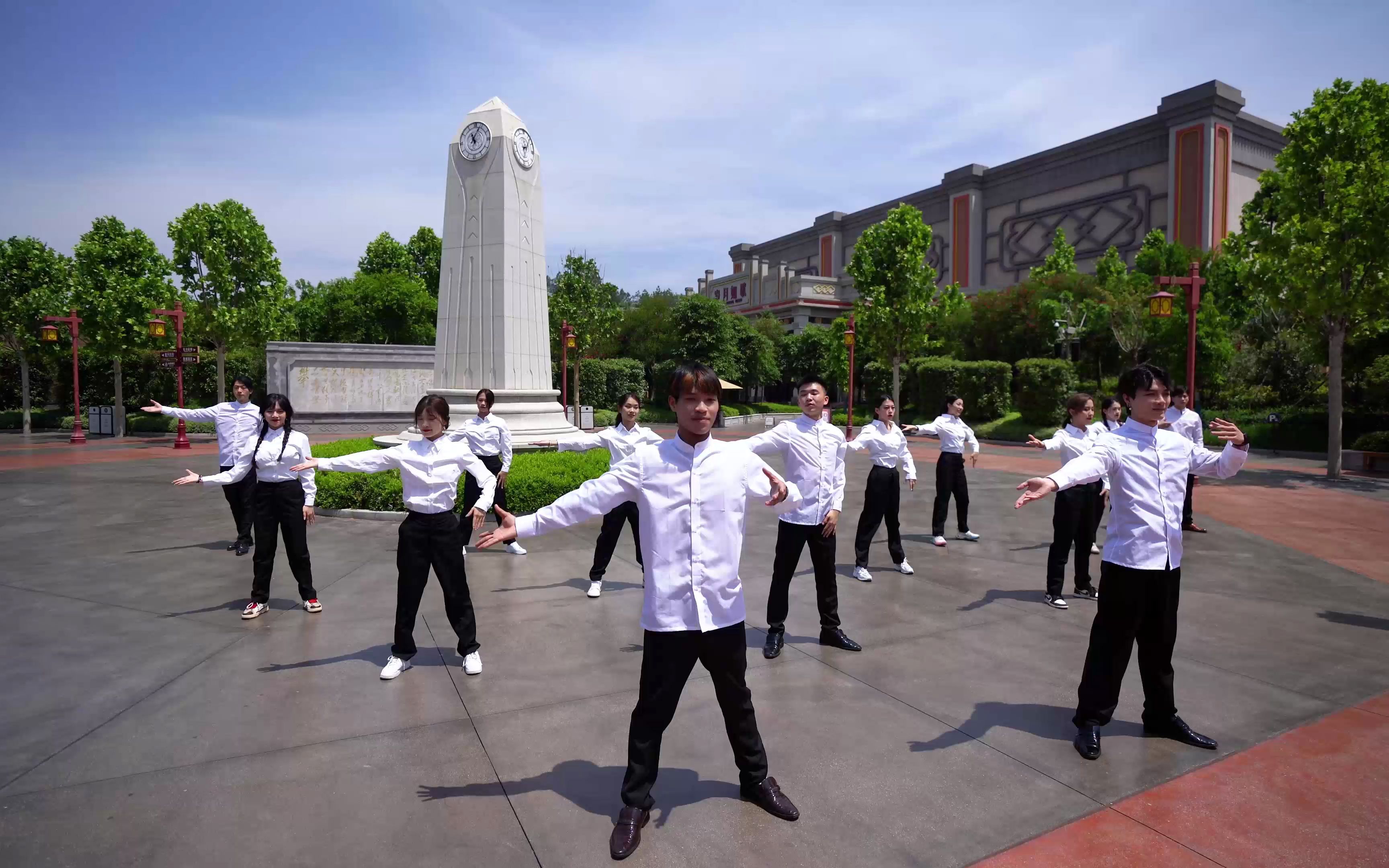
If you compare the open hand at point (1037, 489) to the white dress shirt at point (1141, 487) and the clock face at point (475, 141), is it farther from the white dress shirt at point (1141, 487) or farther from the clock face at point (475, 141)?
the clock face at point (475, 141)

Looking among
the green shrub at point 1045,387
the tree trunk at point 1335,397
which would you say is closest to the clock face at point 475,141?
the tree trunk at point 1335,397

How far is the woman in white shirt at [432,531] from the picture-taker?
5078mm

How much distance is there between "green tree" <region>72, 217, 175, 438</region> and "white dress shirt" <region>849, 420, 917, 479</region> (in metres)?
29.5

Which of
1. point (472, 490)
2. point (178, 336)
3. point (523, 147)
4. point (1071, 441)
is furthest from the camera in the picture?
point (178, 336)

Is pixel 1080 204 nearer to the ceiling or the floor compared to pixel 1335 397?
nearer to the ceiling

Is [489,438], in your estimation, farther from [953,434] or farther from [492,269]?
[492,269]

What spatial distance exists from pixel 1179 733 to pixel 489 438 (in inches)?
265

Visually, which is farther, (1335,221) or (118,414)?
(118,414)

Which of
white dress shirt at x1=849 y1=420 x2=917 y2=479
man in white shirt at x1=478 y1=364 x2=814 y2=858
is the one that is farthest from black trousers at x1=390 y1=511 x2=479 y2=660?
white dress shirt at x1=849 y1=420 x2=917 y2=479

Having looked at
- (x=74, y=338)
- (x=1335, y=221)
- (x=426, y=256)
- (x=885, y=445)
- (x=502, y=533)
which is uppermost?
(x=426, y=256)

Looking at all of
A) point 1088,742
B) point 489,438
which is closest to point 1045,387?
point 489,438

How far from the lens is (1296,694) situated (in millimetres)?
4805

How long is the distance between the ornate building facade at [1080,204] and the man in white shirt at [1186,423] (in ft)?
130

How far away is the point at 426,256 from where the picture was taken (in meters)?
52.8
